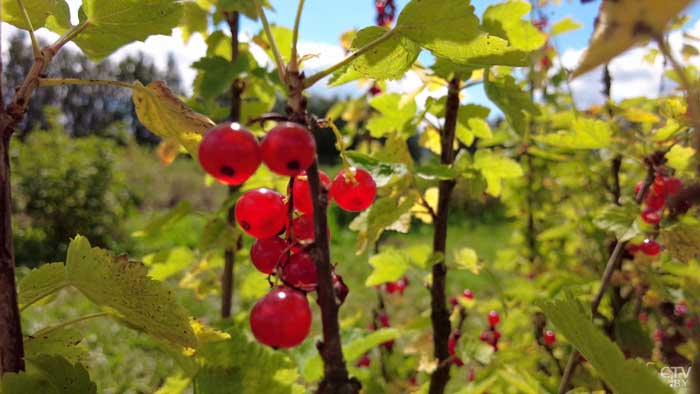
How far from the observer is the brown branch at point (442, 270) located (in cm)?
179

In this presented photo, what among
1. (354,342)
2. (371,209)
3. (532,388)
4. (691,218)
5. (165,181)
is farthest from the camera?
(165,181)

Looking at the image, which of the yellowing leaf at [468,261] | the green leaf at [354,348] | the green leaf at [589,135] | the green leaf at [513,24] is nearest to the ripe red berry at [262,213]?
the green leaf at [354,348]

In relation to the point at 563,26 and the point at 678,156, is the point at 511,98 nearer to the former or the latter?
the point at 678,156

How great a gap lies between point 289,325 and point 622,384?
0.47 meters

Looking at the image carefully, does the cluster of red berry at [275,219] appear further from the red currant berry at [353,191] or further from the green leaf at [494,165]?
the green leaf at [494,165]

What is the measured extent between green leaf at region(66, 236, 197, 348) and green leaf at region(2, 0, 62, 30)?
1.58 feet

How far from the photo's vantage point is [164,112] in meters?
0.99

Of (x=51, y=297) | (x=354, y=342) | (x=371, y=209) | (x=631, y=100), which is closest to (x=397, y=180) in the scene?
(x=371, y=209)

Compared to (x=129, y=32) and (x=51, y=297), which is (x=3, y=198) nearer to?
(x=51, y=297)

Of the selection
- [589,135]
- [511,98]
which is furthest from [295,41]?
[589,135]

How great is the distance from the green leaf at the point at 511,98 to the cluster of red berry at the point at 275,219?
917mm

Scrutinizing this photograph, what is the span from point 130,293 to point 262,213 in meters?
0.25

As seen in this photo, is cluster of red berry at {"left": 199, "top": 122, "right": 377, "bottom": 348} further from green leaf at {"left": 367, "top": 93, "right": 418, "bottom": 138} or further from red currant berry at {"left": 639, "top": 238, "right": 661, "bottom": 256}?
red currant berry at {"left": 639, "top": 238, "right": 661, "bottom": 256}

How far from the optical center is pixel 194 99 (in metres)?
2.26
